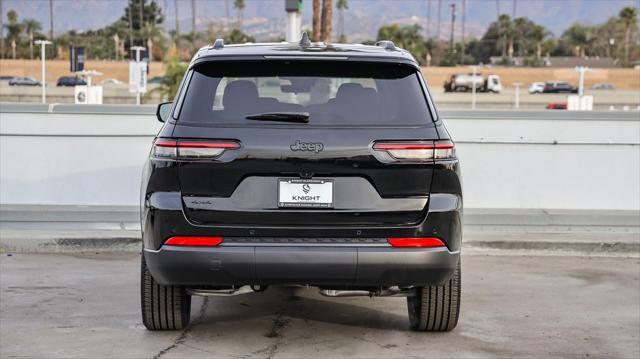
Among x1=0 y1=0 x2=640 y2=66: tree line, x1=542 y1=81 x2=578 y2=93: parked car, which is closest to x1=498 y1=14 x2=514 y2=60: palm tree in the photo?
x1=0 y1=0 x2=640 y2=66: tree line

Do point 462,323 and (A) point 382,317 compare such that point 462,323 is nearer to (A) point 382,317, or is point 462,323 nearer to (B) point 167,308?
(A) point 382,317

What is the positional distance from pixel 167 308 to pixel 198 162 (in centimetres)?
132

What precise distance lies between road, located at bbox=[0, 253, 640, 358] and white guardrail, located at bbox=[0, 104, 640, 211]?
11.7ft

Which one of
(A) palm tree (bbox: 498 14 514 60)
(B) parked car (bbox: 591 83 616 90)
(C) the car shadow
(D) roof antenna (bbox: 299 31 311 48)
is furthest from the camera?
(A) palm tree (bbox: 498 14 514 60)

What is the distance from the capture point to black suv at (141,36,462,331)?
20.0 feet

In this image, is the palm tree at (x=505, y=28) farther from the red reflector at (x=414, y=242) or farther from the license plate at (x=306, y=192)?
the license plate at (x=306, y=192)

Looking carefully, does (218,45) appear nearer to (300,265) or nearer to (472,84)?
(300,265)

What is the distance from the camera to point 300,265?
6.08 m

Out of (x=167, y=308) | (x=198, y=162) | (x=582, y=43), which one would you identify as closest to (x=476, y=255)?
(x=167, y=308)

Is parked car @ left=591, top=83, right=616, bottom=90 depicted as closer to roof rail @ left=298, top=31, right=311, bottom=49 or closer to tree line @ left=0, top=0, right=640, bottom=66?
tree line @ left=0, top=0, right=640, bottom=66

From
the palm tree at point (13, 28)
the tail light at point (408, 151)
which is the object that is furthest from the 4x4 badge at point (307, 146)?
the palm tree at point (13, 28)

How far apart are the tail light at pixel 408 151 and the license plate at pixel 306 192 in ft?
1.09

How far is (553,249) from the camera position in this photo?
440 inches

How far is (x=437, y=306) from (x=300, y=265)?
133cm
